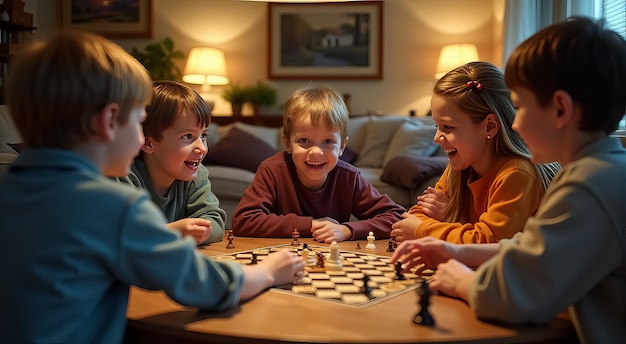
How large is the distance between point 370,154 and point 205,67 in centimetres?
221

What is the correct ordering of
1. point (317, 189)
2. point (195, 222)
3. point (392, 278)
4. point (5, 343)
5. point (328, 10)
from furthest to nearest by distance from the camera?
point (328, 10), point (317, 189), point (195, 222), point (392, 278), point (5, 343)

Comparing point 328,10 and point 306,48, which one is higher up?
point 328,10

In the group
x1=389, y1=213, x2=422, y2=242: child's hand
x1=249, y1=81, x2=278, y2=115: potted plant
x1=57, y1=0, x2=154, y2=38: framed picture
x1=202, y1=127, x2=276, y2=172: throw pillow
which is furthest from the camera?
x1=57, y1=0, x2=154, y2=38: framed picture

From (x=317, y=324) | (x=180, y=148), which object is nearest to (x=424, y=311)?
(x=317, y=324)

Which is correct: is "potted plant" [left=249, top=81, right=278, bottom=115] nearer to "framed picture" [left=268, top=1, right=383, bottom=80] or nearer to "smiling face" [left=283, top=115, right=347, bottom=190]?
"framed picture" [left=268, top=1, right=383, bottom=80]

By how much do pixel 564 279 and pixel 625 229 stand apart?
158 millimetres

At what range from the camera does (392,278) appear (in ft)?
4.70

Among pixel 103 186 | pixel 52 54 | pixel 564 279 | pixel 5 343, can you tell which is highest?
pixel 52 54

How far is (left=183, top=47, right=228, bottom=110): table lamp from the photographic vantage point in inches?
254

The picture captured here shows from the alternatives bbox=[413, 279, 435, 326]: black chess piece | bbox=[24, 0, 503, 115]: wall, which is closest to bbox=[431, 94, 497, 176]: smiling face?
bbox=[413, 279, 435, 326]: black chess piece

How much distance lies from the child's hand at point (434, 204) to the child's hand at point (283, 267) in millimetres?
783

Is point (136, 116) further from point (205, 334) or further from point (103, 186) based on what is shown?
point (205, 334)

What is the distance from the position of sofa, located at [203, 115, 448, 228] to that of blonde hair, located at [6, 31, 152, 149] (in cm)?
365

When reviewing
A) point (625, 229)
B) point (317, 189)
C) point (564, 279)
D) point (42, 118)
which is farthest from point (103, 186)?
point (317, 189)
